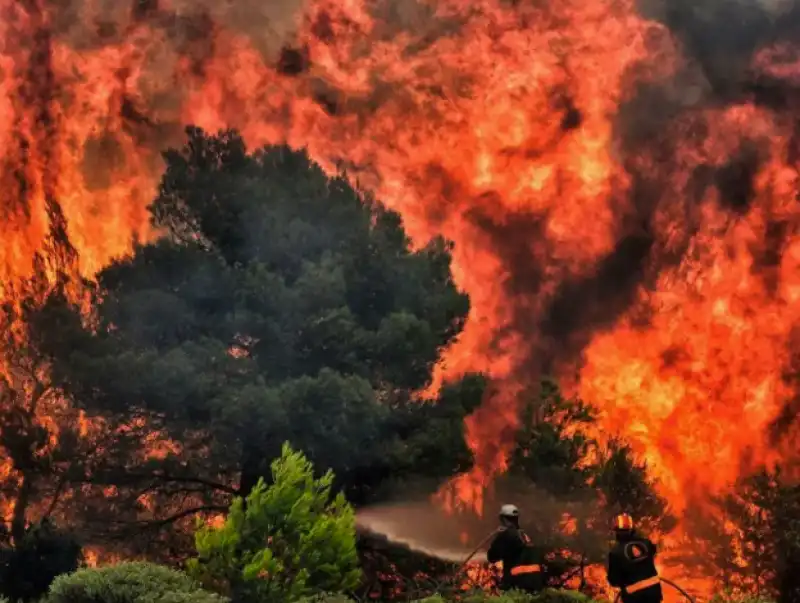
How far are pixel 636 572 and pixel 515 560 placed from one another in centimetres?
155

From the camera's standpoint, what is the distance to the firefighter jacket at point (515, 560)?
9.51 metres

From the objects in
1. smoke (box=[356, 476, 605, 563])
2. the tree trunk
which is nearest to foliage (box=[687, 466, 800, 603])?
smoke (box=[356, 476, 605, 563])

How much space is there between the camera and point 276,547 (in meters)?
8.38

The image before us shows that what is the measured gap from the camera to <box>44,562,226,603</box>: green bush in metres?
7.98

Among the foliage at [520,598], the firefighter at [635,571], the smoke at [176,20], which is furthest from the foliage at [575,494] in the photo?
the smoke at [176,20]

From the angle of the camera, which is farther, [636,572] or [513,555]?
[513,555]

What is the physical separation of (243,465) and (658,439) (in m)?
8.57

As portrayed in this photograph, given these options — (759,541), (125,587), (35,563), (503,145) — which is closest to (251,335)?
(35,563)

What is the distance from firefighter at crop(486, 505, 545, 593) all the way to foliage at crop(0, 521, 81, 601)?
6181mm

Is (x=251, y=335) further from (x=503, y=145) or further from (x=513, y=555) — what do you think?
(x=503, y=145)

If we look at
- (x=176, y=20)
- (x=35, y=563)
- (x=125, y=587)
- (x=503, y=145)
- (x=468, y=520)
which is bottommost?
(x=125, y=587)

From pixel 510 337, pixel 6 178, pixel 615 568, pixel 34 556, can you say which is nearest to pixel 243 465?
pixel 34 556

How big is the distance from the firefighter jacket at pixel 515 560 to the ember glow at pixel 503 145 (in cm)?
648

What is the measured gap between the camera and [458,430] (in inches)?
504
